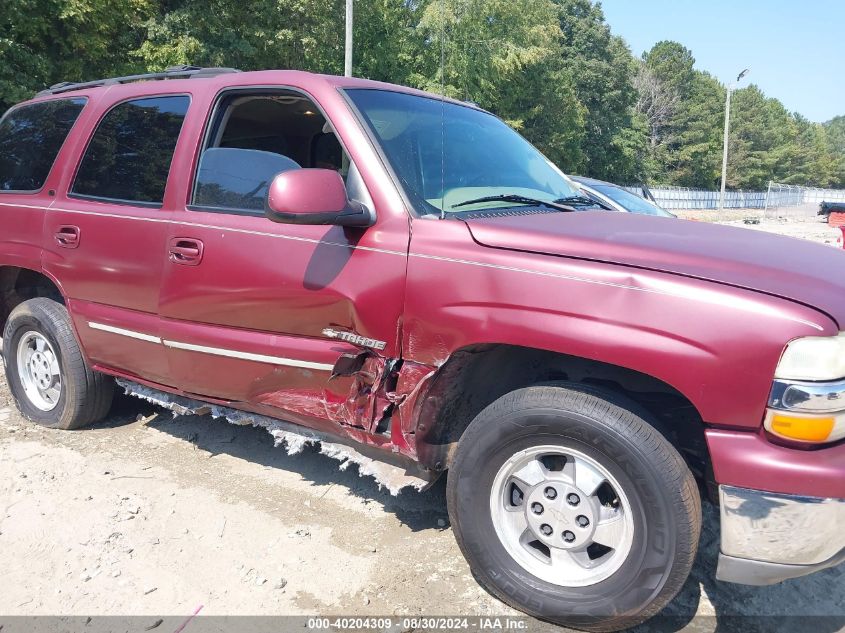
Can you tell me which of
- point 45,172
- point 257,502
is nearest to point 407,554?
point 257,502

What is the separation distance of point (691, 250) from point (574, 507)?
3.37 ft

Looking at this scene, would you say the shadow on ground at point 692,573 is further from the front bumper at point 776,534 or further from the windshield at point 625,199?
the windshield at point 625,199

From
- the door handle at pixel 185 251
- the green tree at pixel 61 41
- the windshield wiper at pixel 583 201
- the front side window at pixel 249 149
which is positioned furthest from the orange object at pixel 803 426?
the green tree at pixel 61 41

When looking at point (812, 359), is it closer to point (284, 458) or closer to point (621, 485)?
point (621, 485)

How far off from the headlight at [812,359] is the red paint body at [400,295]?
31 mm

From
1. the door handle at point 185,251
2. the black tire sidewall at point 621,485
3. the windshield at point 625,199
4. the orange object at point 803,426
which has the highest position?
the windshield at point 625,199

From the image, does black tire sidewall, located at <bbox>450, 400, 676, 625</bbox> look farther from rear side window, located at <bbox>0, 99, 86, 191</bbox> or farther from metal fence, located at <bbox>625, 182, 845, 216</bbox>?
metal fence, located at <bbox>625, 182, 845, 216</bbox>

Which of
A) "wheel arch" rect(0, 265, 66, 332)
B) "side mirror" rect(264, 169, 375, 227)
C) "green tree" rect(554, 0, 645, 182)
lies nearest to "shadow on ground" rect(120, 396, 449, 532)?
"wheel arch" rect(0, 265, 66, 332)

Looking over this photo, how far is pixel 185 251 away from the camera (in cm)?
320

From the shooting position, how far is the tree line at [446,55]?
49.1ft

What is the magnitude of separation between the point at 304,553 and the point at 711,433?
6.04 ft

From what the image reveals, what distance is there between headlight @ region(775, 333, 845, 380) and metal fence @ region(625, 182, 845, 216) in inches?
1650

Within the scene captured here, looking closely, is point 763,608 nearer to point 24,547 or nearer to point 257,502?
point 257,502

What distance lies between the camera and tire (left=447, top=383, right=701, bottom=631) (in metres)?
2.21
